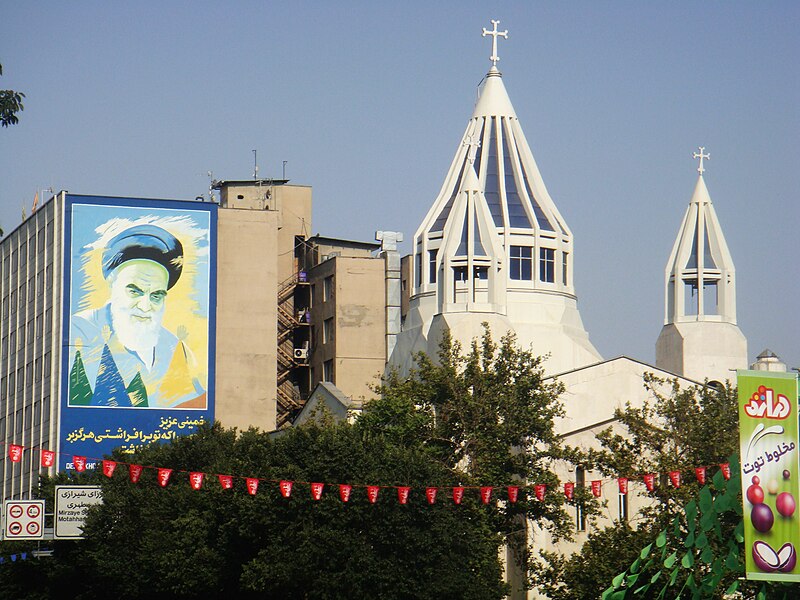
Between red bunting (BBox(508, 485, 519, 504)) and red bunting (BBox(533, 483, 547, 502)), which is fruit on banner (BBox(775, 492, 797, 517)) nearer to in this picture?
red bunting (BBox(508, 485, 519, 504))

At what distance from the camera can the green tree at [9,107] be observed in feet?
87.9

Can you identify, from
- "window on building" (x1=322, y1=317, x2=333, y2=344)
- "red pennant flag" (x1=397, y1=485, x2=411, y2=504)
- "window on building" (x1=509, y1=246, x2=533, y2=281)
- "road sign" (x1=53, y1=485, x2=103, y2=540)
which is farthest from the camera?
"window on building" (x1=322, y1=317, x2=333, y2=344)

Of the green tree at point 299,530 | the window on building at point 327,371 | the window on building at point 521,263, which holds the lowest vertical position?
the green tree at point 299,530

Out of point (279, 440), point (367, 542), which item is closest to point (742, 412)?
point (367, 542)

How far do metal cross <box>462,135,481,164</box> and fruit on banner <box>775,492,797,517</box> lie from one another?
165 ft

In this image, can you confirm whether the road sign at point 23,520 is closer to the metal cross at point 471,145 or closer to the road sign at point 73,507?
the road sign at point 73,507

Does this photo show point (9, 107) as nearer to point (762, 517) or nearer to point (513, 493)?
point (762, 517)

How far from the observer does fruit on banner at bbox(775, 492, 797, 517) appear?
29391mm

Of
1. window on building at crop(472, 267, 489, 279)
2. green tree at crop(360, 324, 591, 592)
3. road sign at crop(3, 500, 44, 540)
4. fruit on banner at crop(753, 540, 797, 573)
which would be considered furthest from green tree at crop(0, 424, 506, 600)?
fruit on banner at crop(753, 540, 797, 573)

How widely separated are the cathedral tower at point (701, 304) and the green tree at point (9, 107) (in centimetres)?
4744

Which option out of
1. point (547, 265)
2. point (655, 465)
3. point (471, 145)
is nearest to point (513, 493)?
point (655, 465)

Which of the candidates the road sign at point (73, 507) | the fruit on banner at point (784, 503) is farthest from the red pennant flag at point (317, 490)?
the fruit on banner at point (784, 503)

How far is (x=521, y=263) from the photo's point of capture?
78.3 metres

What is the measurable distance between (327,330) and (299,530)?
159 feet
